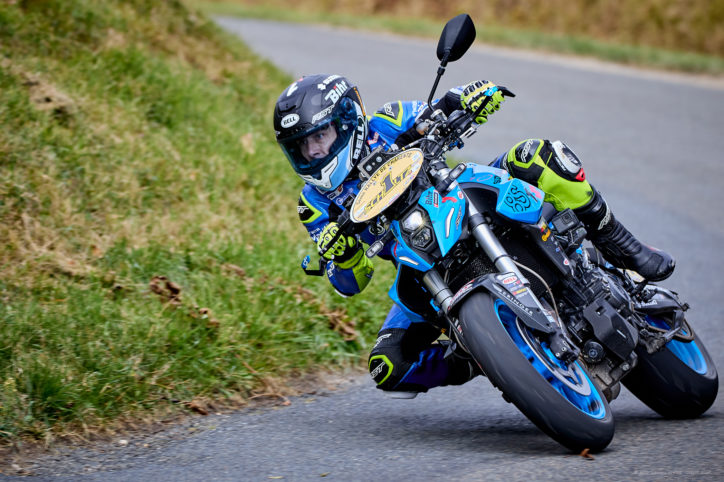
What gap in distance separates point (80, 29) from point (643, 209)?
20.1 ft

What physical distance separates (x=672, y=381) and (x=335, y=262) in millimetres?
1886

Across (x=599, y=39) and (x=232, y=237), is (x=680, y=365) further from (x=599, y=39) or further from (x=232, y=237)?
(x=599, y=39)

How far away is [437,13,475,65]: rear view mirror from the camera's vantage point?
13.4 ft

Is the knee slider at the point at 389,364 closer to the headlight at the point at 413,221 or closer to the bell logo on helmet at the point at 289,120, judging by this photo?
the headlight at the point at 413,221

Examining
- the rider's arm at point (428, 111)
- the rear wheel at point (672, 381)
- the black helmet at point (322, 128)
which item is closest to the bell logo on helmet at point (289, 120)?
the black helmet at point (322, 128)

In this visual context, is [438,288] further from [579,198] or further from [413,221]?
[579,198]

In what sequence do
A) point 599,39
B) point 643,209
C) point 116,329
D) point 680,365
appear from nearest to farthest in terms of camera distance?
point 680,365
point 116,329
point 643,209
point 599,39

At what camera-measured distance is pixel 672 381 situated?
14.8 ft

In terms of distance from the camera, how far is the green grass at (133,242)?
480 centimetres

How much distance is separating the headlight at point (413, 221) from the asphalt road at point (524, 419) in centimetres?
107

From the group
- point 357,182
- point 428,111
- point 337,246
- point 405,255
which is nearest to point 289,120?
point 357,182

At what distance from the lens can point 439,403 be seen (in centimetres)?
520

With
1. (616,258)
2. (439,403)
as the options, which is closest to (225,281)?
(439,403)

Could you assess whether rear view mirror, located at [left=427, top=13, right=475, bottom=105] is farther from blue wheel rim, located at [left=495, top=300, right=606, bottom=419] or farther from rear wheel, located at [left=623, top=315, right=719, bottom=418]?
rear wheel, located at [left=623, top=315, right=719, bottom=418]
